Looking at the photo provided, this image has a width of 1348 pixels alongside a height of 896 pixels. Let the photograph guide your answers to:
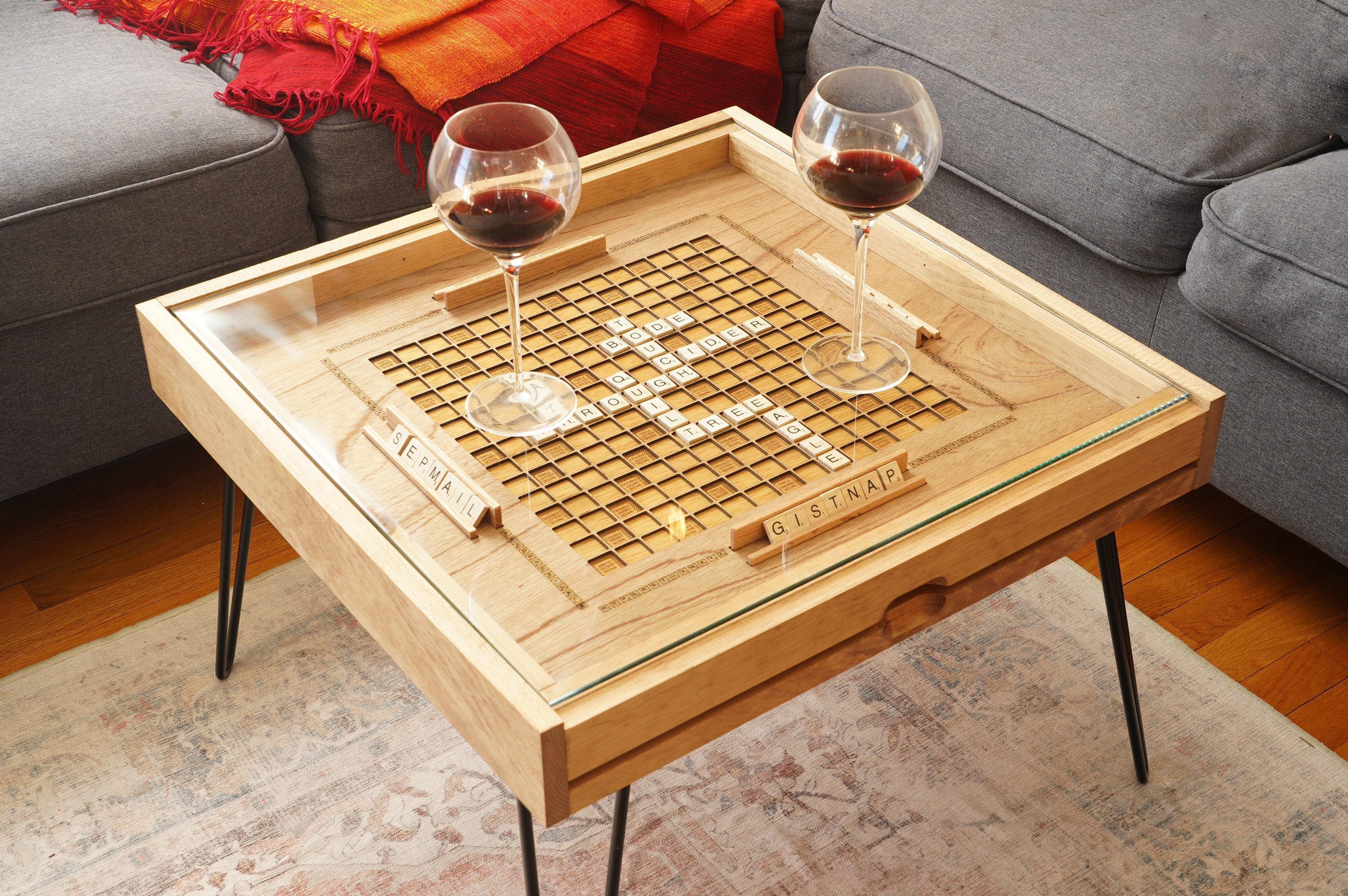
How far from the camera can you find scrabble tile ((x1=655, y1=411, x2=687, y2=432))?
970 mm

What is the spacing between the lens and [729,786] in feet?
3.89

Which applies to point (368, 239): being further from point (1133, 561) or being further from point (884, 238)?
point (1133, 561)

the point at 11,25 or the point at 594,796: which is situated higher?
the point at 11,25

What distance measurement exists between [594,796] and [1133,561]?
3.08 feet

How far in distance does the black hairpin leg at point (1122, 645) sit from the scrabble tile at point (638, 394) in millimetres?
381

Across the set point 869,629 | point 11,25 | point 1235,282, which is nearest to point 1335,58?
point 1235,282

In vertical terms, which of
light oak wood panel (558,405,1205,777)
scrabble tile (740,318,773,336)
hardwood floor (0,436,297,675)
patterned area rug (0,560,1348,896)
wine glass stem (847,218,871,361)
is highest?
wine glass stem (847,218,871,361)

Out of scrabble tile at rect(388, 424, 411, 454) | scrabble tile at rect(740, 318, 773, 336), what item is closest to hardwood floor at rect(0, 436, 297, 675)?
scrabble tile at rect(388, 424, 411, 454)

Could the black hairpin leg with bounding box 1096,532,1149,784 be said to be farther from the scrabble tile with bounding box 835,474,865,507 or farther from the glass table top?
the scrabble tile with bounding box 835,474,865,507

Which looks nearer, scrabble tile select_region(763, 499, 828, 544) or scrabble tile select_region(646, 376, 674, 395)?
scrabble tile select_region(763, 499, 828, 544)

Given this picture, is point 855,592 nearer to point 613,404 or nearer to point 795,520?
point 795,520

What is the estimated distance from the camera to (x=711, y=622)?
773 mm

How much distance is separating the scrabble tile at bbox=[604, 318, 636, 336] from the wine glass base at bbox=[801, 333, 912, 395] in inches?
6.0

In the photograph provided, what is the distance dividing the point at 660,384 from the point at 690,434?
2.8 inches
